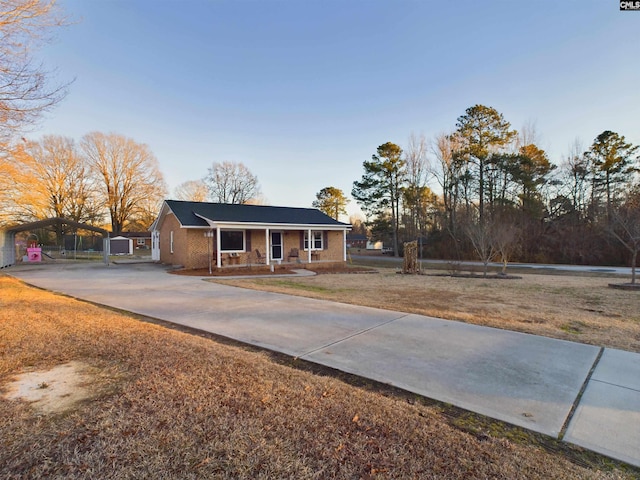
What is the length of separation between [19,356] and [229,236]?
1373 centimetres

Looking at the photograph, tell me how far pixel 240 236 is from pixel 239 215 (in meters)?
1.28

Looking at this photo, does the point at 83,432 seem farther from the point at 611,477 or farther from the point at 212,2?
the point at 212,2

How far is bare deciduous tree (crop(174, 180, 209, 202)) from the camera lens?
4331 cm

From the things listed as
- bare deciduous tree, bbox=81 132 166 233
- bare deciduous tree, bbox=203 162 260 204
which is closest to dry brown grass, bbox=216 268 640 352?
bare deciduous tree, bbox=81 132 166 233

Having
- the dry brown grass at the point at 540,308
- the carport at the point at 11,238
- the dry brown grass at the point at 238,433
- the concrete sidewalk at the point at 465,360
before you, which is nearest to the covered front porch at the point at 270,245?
the carport at the point at 11,238

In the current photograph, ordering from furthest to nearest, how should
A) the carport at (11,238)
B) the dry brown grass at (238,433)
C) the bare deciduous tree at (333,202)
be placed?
1. the bare deciduous tree at (333,202)
2. the carport at (11,238)
3. the dry brown grass at (238,433)

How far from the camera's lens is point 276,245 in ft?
61.6

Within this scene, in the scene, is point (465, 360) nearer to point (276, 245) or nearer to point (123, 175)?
point (276, 245)

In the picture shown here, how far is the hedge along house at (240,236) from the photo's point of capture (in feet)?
54.4

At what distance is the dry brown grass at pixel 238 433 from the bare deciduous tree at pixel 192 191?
1668 inches

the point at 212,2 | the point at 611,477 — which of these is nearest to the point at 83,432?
the point at 611,477

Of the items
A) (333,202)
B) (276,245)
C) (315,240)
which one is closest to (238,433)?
(276,245)

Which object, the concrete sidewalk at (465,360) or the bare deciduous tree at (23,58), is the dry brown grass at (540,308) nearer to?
the concrete sidewalk at (465,360)

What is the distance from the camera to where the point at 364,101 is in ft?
53.0
